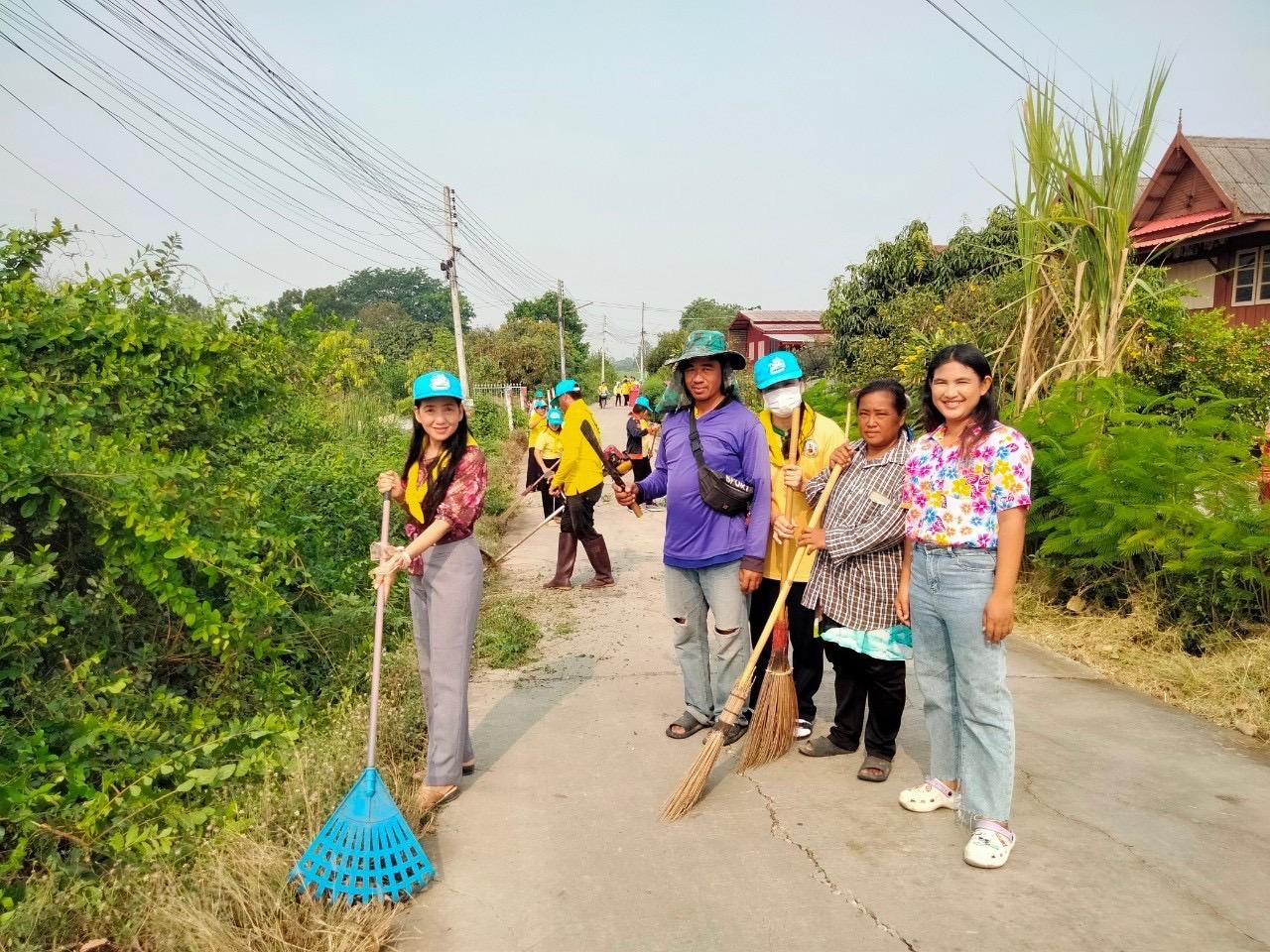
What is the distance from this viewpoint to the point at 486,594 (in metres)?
7.55

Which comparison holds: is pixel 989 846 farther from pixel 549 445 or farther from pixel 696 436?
pixel 549 445

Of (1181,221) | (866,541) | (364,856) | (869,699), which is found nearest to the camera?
(364,856)

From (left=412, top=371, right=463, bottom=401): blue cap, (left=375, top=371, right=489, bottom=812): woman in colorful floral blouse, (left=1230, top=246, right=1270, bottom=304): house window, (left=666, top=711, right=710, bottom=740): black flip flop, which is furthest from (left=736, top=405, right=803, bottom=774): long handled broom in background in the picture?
(left=1230, top=246, right=1270, bottom=304): house window

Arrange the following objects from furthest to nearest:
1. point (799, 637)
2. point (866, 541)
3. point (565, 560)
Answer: point (565, 560) < point (799, 637) < point (866, 541)

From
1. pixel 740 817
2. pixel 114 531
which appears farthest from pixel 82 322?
pixel 740 817

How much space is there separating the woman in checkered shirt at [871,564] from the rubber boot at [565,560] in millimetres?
4141

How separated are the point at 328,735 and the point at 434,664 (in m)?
0.78

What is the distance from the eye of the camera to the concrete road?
2801 mm

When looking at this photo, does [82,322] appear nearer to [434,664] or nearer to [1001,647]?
[434,664]

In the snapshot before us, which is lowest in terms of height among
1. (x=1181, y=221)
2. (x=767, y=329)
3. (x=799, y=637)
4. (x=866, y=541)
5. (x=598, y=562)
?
(x=598, y=562)

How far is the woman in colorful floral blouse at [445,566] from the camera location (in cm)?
362

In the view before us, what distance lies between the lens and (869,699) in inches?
156

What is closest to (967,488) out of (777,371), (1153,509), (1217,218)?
(777,371)

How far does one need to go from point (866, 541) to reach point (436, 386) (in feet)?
6.16
